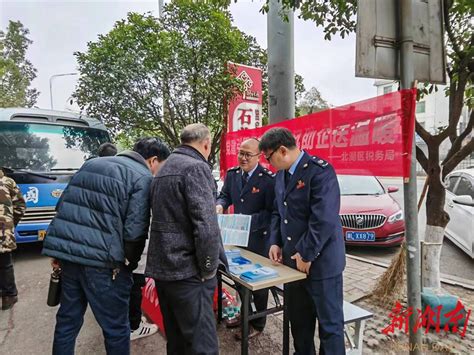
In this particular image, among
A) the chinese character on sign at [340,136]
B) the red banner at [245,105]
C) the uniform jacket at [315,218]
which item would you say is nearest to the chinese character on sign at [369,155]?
the chinese character on sign at [340,136]

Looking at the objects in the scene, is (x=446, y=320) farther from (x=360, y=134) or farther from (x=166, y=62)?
(x=166, y=62)

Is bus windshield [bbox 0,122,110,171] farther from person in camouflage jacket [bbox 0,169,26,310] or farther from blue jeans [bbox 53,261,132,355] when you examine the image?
blue jeans [bbox 53,261,132,355]

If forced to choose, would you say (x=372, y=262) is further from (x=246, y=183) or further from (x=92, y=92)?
(x=92, y=92)

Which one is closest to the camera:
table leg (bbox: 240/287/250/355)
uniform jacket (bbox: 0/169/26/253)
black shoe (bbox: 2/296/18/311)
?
table leg (bbox: 240/287/250/355)

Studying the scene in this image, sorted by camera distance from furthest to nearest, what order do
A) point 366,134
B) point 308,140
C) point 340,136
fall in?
1. point 308,140
2. point 340,136
3. point 366,134

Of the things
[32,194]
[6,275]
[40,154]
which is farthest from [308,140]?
[40,154]

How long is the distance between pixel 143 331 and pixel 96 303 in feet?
3.31

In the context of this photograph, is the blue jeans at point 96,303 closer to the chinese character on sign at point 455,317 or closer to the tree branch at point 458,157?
the chinese character on sign at point 455,317

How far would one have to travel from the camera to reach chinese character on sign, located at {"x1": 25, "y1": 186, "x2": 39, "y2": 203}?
4457 mm

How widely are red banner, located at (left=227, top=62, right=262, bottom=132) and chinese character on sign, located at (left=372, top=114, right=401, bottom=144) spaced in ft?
7.56

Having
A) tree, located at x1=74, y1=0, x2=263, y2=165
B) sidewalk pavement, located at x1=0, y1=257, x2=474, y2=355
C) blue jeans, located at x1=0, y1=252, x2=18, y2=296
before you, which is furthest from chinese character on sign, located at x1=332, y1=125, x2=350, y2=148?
blue jeans, located at x1=0, y1=252, x2=18, y2=296

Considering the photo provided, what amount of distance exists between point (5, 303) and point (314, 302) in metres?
3.27

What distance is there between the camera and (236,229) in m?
2.21

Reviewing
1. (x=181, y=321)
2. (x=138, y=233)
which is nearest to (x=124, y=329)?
(x=181, y=321)
